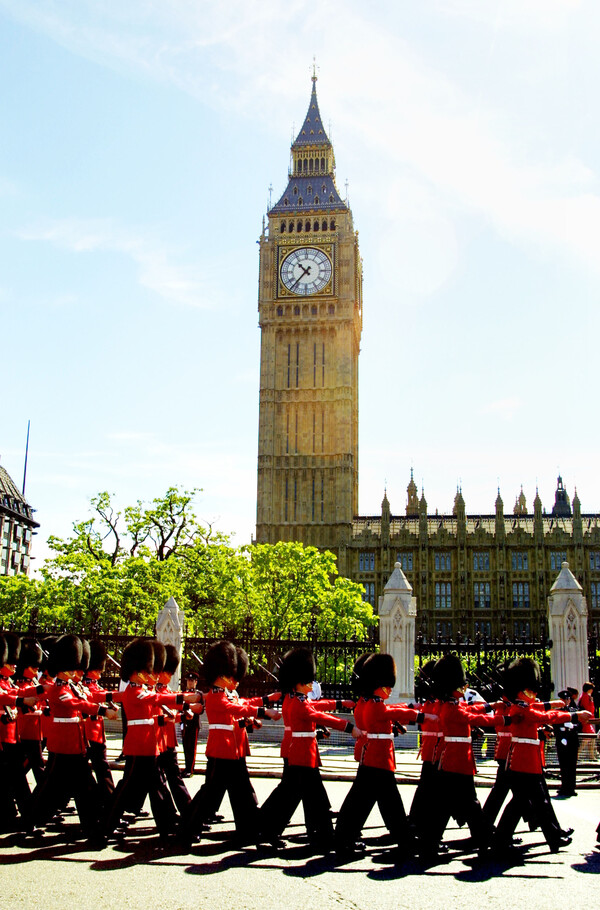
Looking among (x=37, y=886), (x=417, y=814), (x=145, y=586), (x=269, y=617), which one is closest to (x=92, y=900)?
(x=37, y=886)

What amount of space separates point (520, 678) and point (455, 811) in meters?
1.32

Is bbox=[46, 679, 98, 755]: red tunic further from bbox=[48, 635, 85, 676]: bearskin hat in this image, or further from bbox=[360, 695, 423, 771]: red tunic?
bbox=[360, 695, 423, 771]: red tunic

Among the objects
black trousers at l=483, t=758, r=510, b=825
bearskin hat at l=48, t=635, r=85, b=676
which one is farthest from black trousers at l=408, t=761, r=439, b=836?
bearskin hat at l=48, t=635, r=85, b=676

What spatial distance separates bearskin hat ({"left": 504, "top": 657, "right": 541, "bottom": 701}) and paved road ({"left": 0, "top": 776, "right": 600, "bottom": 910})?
1.33 metres

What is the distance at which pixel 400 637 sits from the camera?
16047 millimetres

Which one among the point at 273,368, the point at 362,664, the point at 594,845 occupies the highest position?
the point at 273,368

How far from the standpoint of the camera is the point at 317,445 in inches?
2290

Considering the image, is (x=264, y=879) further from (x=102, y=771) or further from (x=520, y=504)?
(x=520, y=504)

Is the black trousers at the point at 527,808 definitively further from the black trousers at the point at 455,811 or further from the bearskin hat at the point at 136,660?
the bearskin hat at the point at 136,660

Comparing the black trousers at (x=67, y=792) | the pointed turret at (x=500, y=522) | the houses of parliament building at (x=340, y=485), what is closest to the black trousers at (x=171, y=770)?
the black trousers at (x=67, y=792)

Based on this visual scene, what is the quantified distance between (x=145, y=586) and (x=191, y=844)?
18246mm

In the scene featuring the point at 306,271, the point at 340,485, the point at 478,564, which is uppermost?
the point at 306,271

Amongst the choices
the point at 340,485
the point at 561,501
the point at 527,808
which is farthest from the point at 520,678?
the point at 561,501

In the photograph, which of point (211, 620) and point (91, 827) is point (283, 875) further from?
point (211, 620)
